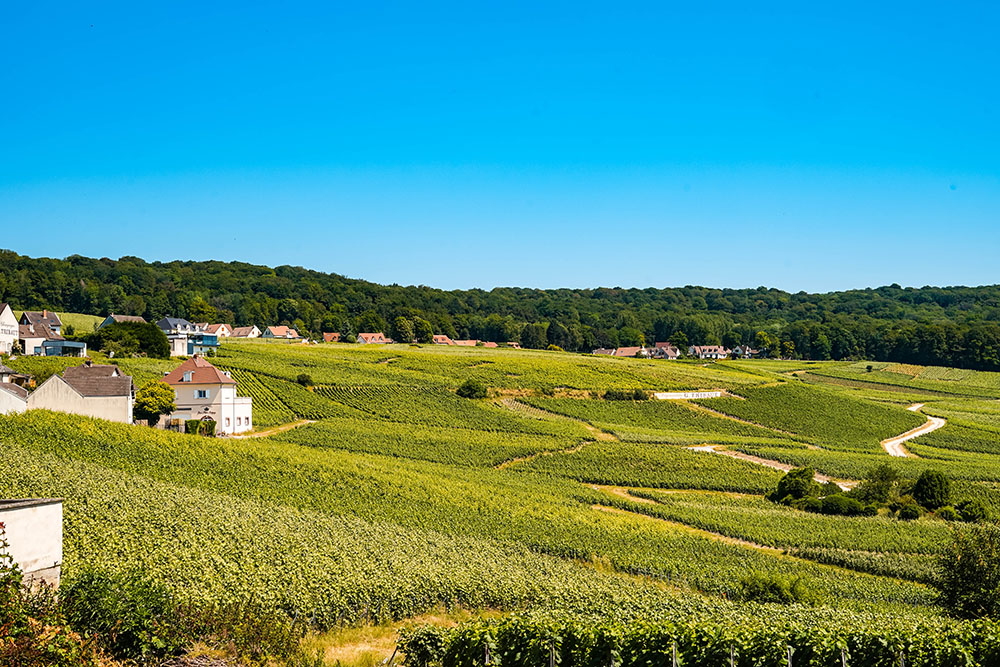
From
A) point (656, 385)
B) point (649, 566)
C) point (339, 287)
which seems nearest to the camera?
point (649, 566)

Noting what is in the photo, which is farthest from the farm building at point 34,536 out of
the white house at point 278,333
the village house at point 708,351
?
the village house at point 708,351

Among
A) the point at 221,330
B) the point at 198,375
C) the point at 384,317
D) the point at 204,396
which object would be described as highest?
the point at 384,317

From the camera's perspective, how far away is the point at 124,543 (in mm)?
20562

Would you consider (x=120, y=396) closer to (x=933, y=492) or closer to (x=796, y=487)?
(x=796, y=487)

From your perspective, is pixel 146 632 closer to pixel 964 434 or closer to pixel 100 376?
pixel 100 376

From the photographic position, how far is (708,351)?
174 m

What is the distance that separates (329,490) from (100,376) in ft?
63.2

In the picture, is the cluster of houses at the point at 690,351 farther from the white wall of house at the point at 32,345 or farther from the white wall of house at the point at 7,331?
the white wall of house at the point at 7,331

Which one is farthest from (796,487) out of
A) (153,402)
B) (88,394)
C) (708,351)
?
(708,351)

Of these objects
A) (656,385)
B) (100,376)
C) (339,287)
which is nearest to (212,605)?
(100,376)

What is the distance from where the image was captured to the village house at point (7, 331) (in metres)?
74.5

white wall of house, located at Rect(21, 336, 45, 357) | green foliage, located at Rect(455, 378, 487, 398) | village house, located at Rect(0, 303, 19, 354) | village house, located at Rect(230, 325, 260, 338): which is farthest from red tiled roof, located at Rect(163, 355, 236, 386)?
village house, located at Rect(230, 325, 260, 338)

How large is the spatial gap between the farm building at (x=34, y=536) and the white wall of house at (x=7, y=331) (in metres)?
69.9

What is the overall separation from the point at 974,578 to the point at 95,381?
44200 millimetres
